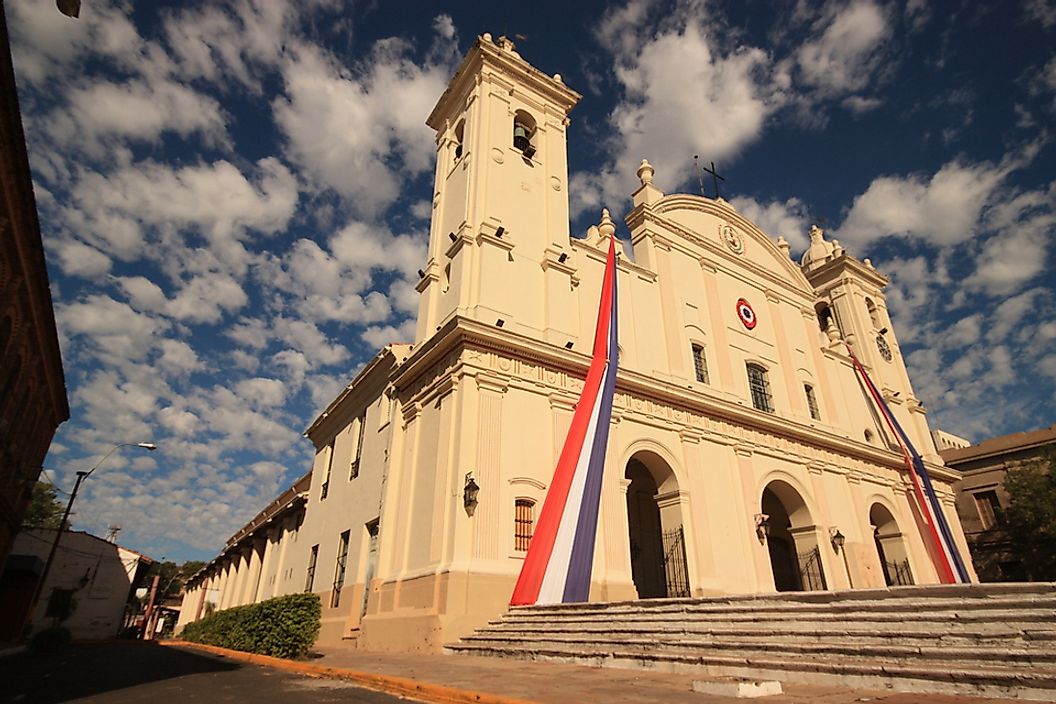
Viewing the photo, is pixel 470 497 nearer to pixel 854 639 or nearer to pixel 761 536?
pixel 854 639

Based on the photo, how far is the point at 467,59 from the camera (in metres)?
19.6

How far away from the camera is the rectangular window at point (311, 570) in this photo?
2090 cm

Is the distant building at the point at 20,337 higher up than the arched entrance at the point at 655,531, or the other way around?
the distant building at the point at 20,337

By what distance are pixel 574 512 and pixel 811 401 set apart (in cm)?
1506

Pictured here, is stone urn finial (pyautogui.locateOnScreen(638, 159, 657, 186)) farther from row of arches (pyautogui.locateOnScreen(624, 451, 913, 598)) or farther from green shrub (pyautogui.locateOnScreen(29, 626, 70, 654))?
green shrub (pyautogui.locateOnScreen(29, 626, 70, 654))

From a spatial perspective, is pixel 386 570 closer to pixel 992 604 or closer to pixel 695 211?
pixel 992 604

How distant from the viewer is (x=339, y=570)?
18453 millimetres

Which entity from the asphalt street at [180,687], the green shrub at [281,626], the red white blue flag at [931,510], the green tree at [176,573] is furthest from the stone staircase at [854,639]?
the green tree at [176,573]

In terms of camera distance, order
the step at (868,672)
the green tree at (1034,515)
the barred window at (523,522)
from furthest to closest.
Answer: the green tree at (1034,515)
the barred window at (523,522)
the step at (868,672)

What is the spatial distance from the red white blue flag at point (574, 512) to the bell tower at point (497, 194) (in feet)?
7.94

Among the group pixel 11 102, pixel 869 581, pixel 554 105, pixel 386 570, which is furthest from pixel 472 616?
pixel 554 105

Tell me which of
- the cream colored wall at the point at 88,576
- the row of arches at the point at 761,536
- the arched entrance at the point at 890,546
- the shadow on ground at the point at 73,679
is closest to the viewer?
the shadow on ground at the point at 73,679

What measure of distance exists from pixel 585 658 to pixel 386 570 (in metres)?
8.13

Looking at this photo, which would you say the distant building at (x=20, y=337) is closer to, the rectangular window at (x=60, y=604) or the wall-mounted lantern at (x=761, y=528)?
the rectangular window at (x=60, y=604)
